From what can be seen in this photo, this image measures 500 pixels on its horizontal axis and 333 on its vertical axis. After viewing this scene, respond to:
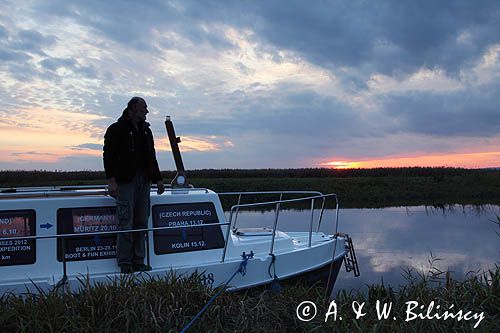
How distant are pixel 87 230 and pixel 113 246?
41 centimetres

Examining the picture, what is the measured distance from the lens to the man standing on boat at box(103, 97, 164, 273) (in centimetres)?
551

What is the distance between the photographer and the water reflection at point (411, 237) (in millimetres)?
9531

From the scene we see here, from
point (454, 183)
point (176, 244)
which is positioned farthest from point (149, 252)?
point (454, 183)

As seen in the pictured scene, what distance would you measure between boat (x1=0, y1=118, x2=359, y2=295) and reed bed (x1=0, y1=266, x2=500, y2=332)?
69 cm

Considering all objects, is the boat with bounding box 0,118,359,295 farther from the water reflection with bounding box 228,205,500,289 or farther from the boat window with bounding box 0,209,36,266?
the water reflection with bounding box 228,205,500,289

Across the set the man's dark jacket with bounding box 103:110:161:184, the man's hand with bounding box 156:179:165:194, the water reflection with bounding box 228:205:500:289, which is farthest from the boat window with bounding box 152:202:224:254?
the water reflection with bounding box 228:205:500:289

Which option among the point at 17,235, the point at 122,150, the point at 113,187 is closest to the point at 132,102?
the point at 122,150

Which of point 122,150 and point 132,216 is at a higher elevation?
point 122,150

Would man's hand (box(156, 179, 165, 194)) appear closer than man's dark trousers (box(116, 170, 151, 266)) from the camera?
No

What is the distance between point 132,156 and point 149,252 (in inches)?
52.5

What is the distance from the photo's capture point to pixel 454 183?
98.2 feet

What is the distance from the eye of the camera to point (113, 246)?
5848 mm

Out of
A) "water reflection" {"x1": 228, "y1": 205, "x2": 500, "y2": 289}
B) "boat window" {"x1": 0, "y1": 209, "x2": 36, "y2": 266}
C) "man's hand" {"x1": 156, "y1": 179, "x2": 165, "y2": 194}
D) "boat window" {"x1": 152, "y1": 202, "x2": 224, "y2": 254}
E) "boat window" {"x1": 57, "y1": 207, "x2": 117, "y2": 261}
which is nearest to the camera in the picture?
"boat window" {"x1": 0, "y1": 209, "x2": 36, "y2": 266}

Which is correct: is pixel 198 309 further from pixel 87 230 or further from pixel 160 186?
pixel 87 230
